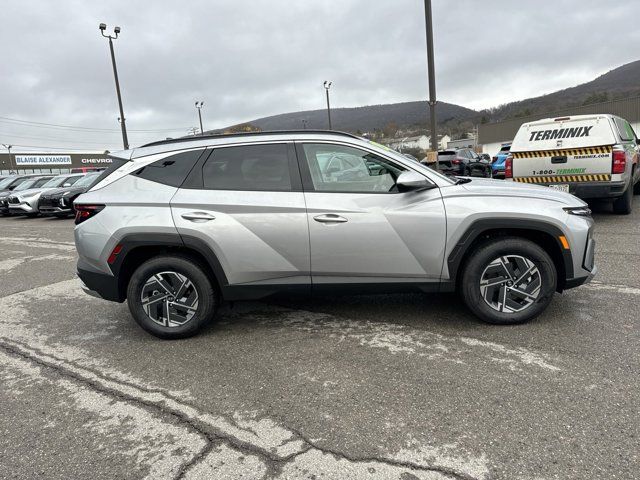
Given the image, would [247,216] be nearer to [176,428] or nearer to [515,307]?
[176,428]

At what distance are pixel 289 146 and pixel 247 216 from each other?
0.72 m

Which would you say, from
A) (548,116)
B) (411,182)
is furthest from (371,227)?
(548,116)

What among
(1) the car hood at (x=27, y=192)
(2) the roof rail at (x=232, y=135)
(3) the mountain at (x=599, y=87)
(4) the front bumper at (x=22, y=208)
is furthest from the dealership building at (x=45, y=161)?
(3) the mountain at (x=599, y=87)

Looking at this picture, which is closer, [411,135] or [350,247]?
[350,247]

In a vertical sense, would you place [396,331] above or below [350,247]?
below

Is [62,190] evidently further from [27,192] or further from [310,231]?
[310,231]

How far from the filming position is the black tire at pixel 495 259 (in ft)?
12.1

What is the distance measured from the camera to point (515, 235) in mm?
3787

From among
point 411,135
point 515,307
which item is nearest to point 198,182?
point 515,307

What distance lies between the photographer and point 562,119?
793 cm

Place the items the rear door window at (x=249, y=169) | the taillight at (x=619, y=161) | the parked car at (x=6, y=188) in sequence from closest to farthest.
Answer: the rear door window at (x=249, y=169) < the taillight at (x=619, y=161) < the parked car at (x=6, y=188)

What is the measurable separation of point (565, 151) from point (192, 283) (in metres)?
6.96

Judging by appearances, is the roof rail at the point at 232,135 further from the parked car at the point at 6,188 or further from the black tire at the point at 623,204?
the parked car at the point at 6,188

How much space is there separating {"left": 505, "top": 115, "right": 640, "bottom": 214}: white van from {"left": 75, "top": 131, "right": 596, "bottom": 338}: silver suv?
4.56 m
